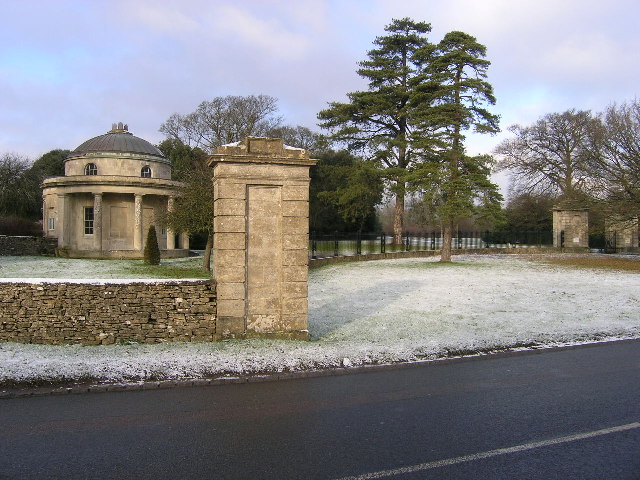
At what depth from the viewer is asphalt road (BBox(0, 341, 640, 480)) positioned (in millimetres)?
4820

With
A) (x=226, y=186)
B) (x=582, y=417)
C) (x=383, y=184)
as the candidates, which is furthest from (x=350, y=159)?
(x=582, y=417)

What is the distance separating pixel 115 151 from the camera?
4166 cm

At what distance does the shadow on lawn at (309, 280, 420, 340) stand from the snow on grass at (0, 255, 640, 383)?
0.03 m

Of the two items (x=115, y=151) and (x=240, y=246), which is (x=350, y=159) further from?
(x=240, y=246)

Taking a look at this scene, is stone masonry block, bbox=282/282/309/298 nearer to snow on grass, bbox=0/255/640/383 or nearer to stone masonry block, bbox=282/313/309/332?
stone masonry block, bbox=282/313/309/332

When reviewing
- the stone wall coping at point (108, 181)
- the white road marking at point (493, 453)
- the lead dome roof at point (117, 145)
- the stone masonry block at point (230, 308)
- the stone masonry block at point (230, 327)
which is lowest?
the white road marking at point (493, 453)

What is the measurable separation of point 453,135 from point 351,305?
62.2 ft

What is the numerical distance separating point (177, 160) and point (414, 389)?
5072 cm

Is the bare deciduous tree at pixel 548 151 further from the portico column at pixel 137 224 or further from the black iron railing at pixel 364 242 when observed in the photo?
the portico column at pixel 137 224

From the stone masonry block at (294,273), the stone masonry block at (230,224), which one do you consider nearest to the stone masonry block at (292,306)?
the stone masonry block at (294,273)

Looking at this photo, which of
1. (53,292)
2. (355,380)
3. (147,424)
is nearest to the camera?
(147,424)

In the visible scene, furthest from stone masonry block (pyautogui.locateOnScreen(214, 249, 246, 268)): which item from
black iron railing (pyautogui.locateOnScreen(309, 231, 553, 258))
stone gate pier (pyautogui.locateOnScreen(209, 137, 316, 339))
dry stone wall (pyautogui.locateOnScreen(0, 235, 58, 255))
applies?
dry stone wall (pyautogui.locateOnScreen(0, 235, 58, 255))

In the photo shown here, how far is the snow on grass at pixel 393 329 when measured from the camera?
851 cm

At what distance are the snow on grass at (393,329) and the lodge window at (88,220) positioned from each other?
24266 millimetres
